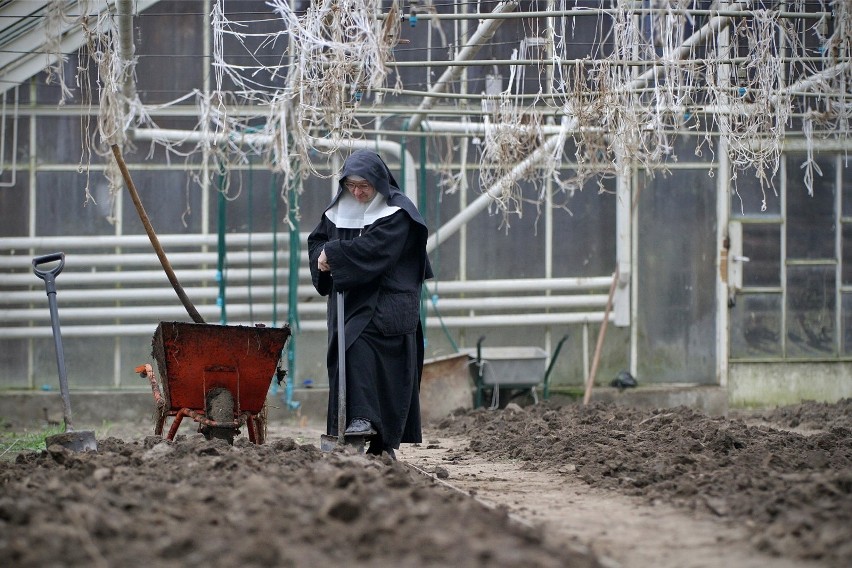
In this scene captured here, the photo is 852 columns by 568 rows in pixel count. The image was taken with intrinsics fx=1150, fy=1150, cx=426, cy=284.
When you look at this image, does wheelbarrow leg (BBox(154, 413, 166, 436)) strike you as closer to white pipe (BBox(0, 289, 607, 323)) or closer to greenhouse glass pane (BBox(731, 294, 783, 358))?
white pipe (BBox(0, 289, 607, 323))

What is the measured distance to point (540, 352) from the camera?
11672 millimetres

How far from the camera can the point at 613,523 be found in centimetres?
509

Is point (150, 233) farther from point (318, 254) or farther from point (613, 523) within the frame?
point (613, 523)

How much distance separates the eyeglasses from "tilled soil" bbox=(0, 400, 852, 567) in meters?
1.68

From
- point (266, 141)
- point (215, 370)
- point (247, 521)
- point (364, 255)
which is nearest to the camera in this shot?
point (247, 521)

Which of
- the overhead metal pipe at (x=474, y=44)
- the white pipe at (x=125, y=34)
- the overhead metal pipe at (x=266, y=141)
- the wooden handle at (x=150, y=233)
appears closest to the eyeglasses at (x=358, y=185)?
the wooden handle at (x=150, y=233)

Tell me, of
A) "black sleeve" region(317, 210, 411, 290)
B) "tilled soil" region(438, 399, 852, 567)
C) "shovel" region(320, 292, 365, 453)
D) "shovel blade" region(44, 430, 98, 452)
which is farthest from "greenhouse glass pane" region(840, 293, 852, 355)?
"shovel blade" region(44, 430, 98, 452)

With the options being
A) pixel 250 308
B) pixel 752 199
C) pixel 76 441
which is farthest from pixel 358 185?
pixel 752 199

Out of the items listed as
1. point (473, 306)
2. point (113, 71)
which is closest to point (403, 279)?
point (113, 71)

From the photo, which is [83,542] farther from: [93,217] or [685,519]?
[93,217]

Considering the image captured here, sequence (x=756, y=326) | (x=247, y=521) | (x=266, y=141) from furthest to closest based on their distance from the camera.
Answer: (x=756, y=326), (x=266, y=141), (x=247, y=521)

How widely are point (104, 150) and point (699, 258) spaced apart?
6.49m

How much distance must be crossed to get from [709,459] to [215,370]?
2.89 metres

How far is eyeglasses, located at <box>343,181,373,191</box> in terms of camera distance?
711cm
